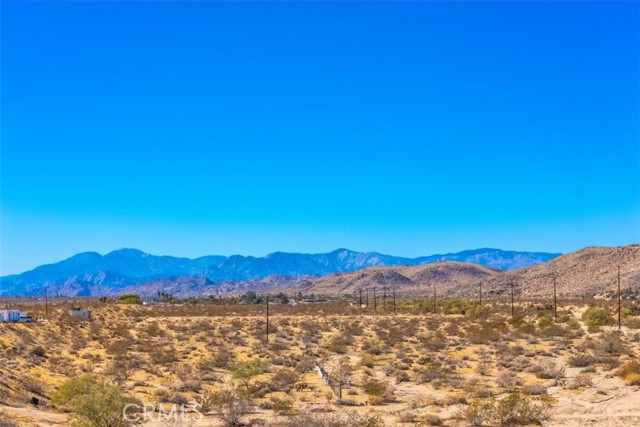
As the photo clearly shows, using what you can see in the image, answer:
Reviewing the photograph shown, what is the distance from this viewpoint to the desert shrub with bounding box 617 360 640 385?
24891 mm

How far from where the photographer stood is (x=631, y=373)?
25.8m

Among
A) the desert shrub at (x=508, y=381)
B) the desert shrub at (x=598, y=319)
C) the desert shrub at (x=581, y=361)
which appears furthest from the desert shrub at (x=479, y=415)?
the desert shrub at (x=598, y=319)

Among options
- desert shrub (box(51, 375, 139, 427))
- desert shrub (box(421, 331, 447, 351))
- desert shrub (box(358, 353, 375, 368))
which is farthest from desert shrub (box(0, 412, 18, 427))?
desert shrub (box(421, 331, 447, 351))

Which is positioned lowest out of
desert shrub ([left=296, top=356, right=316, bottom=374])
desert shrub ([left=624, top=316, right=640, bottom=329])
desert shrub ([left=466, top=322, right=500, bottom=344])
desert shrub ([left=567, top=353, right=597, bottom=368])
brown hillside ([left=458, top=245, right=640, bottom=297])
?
desert shrub ([left=296, top=356, right=316, bottom=374])

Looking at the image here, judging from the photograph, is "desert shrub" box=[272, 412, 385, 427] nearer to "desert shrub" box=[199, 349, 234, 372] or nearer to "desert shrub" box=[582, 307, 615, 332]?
"desert shrub" box=[199, 349, 234, 372]

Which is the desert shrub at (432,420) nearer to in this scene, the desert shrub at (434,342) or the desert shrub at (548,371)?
the desert shrub at (548,371)

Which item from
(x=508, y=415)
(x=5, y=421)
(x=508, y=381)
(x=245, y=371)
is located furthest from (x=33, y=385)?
(x=508, y=381)

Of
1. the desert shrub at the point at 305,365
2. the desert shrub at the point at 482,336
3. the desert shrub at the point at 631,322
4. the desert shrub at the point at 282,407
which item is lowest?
the desert shrub at the point at 282,407

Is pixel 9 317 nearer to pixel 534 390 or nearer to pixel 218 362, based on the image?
pixel 218 362

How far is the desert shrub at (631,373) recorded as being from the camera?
81.7 ft

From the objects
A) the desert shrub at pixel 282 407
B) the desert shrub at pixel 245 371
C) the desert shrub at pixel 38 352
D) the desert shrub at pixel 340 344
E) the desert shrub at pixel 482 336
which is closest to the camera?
the desert shrub at pixel 282 407

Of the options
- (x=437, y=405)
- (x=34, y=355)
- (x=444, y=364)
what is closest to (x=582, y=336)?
(x=444, y=364)

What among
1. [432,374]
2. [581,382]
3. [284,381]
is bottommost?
[284,381]

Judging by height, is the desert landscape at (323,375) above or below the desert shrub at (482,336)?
below
